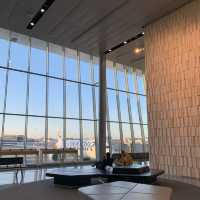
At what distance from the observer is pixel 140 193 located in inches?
162

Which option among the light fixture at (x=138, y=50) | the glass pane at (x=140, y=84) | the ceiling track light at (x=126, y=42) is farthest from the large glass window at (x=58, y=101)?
the light fixture at (x=138, y=50)

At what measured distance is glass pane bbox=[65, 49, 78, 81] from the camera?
47.9 feet

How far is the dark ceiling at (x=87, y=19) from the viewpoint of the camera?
8789mm

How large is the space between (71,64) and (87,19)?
5410 mm

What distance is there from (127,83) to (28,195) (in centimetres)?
1305

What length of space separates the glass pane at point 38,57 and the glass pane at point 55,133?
9.75ft

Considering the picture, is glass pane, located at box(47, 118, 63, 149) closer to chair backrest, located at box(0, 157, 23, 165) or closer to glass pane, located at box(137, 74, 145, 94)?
chair backrest, located at box(0, 157, 23, 165)

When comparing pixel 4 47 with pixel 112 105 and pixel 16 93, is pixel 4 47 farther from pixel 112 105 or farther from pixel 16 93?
pixel 112 105

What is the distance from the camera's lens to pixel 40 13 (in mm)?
9344

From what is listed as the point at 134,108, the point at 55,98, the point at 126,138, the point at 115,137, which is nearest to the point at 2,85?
the point at 55,98

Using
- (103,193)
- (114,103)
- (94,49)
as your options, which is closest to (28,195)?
(103,193)

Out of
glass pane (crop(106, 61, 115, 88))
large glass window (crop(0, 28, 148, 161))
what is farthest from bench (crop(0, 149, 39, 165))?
glass pane (crop(106, 61, 115, 88))

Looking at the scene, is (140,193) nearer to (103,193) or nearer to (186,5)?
(103,193)

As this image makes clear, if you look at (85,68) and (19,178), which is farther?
(85,68)
